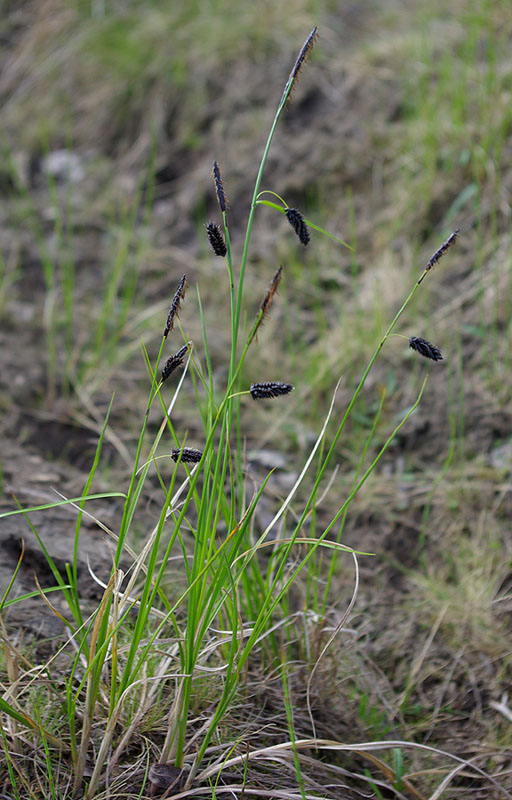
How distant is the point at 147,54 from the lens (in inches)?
Result: 127

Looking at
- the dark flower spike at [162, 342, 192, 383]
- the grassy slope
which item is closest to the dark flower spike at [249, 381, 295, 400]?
the dark flower spike at [162, 342, 192, 383]

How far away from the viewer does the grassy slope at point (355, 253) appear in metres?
1.48

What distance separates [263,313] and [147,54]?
2866mm

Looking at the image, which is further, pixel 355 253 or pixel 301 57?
pixel 355 253

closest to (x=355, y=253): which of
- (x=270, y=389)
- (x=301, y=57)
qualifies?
(x=301, y=57)

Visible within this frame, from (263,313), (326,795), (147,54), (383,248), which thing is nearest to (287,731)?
(326,795)

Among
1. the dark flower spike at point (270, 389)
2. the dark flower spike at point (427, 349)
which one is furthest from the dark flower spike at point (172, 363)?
the dark flower spike at point (427, 349)

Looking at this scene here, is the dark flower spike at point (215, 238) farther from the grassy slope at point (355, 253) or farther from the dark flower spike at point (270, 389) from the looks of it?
the grassy slope at point (355, 253)

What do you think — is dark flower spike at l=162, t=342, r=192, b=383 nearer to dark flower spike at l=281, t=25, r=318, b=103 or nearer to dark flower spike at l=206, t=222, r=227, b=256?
dark flower spike at l=206, t=222, r=227, b=256

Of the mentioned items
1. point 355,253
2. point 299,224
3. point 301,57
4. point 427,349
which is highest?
point 301,57

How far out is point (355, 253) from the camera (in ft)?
7.75

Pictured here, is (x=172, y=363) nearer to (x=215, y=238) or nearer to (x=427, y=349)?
(x=215, y=238)

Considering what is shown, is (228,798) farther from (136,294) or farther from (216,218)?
(216,218)

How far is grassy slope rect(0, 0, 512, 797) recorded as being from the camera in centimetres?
148
